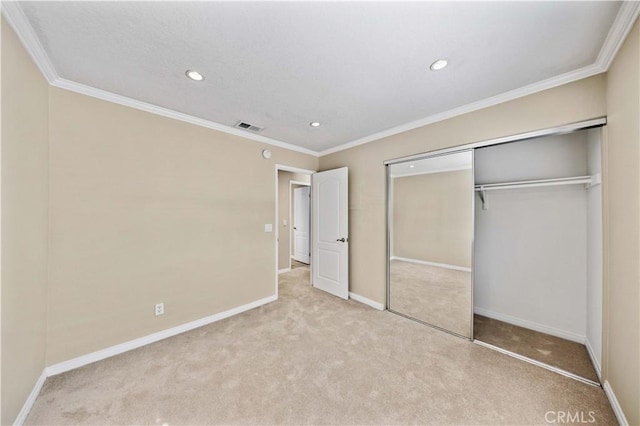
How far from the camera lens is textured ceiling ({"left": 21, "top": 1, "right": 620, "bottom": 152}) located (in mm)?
1266

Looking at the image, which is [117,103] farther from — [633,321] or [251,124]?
[633,321]

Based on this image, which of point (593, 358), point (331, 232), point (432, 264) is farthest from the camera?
point (331, 232)

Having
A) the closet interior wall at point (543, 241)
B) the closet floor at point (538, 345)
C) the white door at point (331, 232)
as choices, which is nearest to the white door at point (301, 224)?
the white door at point (331, 232)

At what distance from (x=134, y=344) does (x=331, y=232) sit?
8.99ft

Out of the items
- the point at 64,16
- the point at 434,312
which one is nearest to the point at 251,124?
the point at 64,16

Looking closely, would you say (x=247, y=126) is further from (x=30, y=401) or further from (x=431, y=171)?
(x=30, y=401)

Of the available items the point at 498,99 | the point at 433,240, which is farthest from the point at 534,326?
the point at 498,99

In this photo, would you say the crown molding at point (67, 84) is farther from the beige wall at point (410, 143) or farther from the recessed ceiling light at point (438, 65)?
the recessed ceiling light at point (438, 65)

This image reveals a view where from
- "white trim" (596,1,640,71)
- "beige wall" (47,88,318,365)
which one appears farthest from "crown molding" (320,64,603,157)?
"beige wall" (47,88,318,365)

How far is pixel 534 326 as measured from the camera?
2.58m

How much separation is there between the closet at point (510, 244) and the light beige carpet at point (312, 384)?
1.44 ft

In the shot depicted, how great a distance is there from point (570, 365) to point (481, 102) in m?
2.56

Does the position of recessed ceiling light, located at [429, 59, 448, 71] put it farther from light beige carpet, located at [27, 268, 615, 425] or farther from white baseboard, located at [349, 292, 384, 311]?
white baseboard, located at [349, 292, 384, 311]

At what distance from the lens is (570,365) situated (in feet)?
6.55
